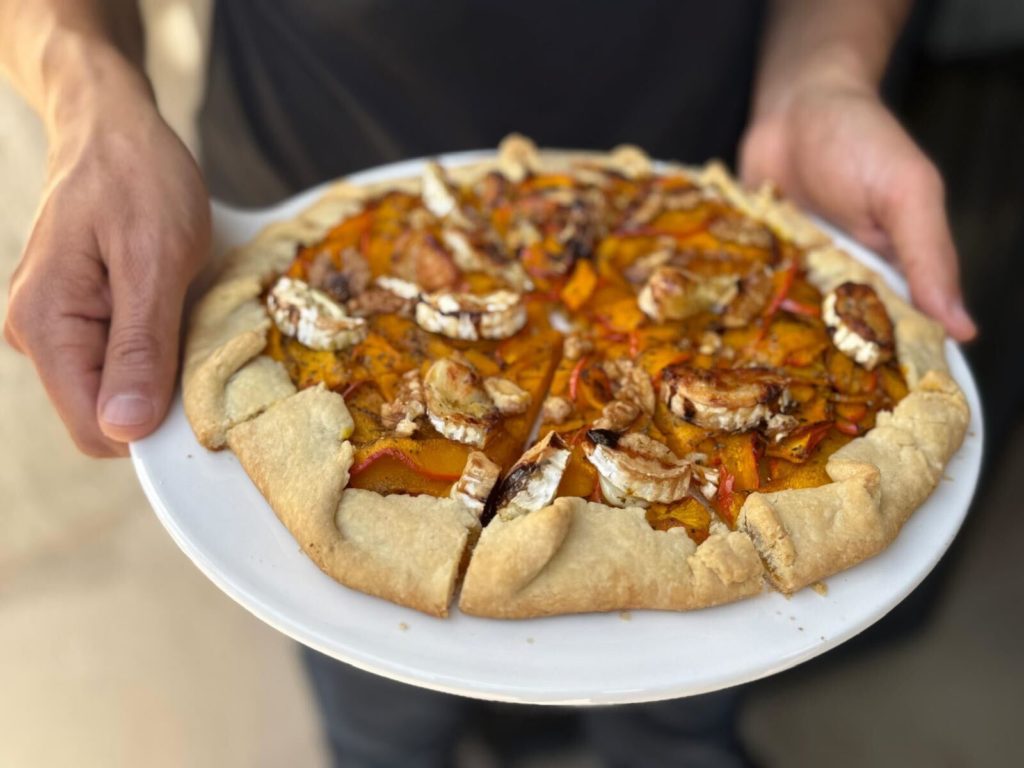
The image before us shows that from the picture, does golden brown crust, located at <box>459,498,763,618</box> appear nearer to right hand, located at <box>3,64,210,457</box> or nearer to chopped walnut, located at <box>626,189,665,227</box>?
right hand, located at <box>3,64,210,457</box>

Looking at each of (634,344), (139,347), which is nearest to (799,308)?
(634,344)

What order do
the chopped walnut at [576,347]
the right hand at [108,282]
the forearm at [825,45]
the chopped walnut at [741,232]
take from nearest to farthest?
the right hand at [108,282] → the chopped walnut at [576,347] → the chopped walnut at [741,232] → the forearm at [825,45]

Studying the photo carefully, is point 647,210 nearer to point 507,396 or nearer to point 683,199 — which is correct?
point 683,199

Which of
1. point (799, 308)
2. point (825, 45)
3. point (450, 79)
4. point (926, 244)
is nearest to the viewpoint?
point (799, 308)

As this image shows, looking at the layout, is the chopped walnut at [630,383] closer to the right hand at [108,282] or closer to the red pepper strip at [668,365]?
the red pepper strip at [668,365]

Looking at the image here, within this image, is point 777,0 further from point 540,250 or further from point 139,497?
point 139,497

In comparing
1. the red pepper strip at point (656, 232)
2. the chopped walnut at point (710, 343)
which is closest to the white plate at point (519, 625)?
the chopped walnut at point (710, 343)

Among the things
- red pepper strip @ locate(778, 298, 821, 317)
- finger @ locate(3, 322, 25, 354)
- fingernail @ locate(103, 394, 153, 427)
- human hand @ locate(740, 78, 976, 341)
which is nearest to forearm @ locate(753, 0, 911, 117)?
human hand @ locate(740, 78, 976, 341)
